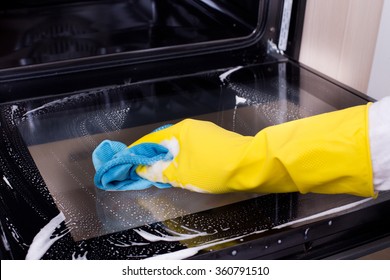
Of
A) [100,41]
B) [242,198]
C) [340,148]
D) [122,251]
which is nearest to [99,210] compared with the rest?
[122,251]

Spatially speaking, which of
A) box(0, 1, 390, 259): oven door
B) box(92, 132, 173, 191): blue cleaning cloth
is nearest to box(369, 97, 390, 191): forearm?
box(0, 1, 390, 259): oven door

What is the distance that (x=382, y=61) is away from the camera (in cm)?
122

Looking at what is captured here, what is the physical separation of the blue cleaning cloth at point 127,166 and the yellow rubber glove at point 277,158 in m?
0.01

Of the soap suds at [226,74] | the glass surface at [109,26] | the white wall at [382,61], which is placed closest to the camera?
the white wall at [382,61]

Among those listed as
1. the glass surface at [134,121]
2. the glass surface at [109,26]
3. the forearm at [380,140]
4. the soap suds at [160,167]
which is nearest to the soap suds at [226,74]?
the glass surface at [134,121]

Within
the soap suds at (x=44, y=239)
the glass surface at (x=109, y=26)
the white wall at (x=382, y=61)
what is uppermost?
the white wall at (x=382, y=61)

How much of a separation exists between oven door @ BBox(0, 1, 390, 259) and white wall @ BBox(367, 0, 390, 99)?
0.05m

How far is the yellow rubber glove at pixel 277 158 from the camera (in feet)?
2.56

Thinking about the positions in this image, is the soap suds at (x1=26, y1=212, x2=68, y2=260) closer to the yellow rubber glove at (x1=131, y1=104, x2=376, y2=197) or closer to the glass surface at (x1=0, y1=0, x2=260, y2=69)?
the yellow rubber glove at (x1=131, y1=104, x2=376, y2=197)

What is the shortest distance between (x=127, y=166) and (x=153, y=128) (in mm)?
250

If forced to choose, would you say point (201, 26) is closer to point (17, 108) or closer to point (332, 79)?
point (332, 79)

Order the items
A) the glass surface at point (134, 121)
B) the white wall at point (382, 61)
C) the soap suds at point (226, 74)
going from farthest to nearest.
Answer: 1. the soap suds at point (226, 74)
2. the white wall at point (382, 61)
3. the glass surface at point (134, 121)

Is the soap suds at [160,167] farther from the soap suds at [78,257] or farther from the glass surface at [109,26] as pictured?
the glass surface at [109,26]

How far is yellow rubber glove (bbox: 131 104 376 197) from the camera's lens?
780 mm
